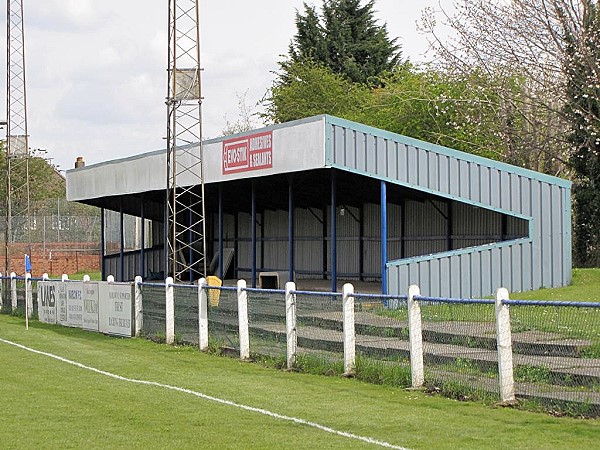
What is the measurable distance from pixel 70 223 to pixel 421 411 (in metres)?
50.5

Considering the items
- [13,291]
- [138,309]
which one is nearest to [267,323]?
[138,309]

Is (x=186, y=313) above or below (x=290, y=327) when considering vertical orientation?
above

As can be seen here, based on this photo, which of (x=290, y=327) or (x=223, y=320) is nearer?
(x=290, y=327)

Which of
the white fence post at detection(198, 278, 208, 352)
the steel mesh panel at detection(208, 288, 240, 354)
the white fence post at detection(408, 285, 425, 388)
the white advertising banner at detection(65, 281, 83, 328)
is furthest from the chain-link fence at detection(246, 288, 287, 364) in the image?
the white advertising banner at detection(65, 281, 83, 328)

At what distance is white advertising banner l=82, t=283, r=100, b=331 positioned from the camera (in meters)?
26.0

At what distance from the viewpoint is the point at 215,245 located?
4272cm

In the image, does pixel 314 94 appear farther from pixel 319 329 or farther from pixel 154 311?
pixel 319 329

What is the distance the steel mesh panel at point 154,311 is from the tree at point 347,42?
46159mm

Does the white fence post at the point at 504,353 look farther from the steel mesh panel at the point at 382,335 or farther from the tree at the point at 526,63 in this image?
the tree at the point at 526,63

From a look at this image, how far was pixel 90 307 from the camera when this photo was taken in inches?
1040

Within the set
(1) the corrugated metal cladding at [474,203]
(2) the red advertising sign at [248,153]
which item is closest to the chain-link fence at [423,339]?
(1) the corrugated metal cladding at [474,203]

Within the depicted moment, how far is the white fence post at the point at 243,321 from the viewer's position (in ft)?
63.0

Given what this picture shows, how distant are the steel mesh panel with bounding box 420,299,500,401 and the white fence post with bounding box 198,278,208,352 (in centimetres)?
703

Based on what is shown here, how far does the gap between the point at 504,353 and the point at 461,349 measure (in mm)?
986
